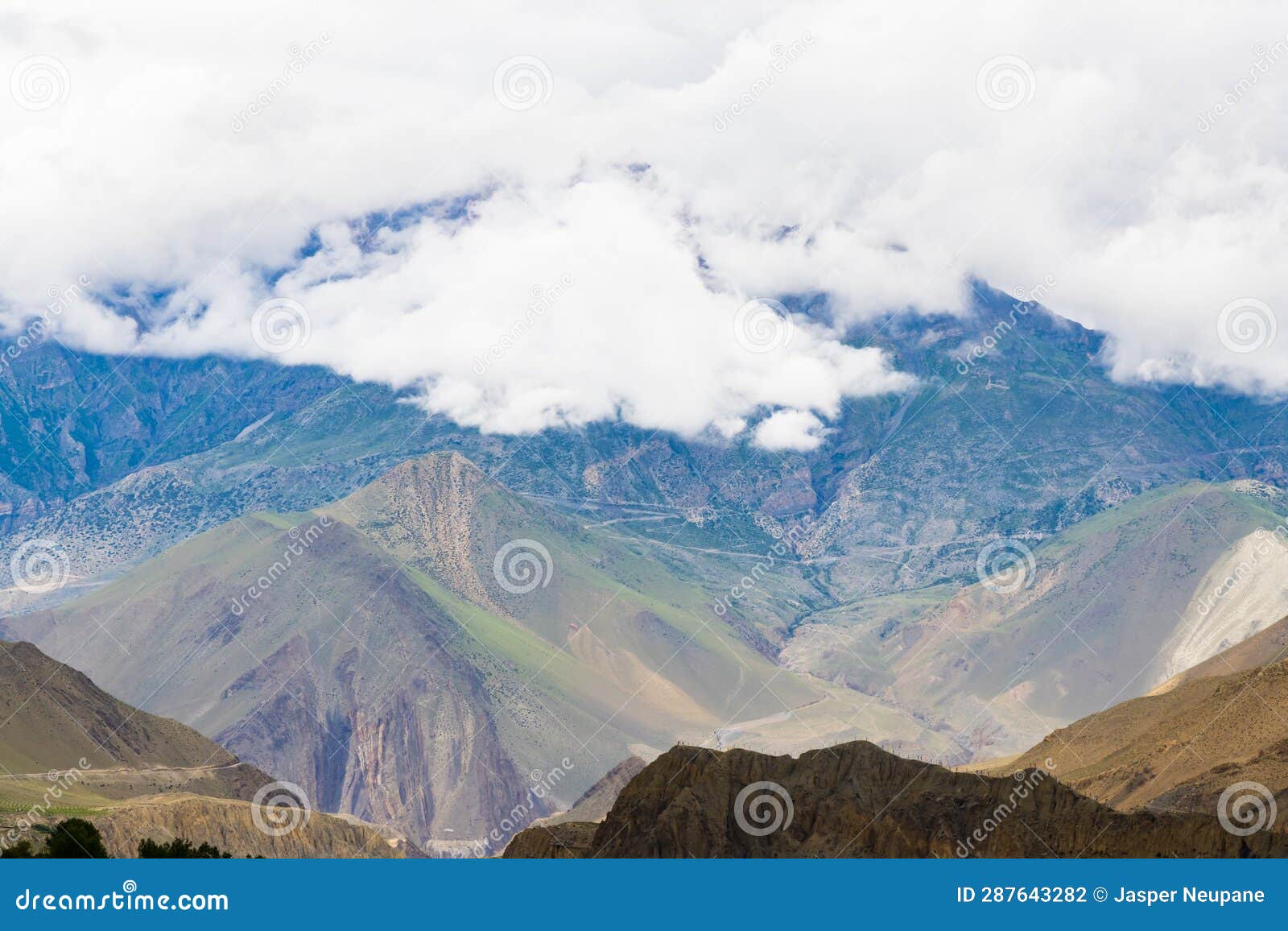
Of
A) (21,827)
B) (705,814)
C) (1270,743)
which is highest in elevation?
(1270,743)

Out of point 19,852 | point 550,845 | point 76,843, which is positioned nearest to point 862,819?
point 550,845

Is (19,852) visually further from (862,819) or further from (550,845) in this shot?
(862,819)

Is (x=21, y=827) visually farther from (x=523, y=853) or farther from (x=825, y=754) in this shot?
(x=825, y=754)

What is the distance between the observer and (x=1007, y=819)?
506 feet

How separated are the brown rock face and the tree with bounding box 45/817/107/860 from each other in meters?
39.7

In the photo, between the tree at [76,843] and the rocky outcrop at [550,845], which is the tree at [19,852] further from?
the rocky outcrop at [550,845]

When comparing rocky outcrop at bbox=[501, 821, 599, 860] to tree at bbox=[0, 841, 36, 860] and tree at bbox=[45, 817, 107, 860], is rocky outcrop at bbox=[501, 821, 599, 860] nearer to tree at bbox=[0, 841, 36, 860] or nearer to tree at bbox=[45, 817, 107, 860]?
tree at bbox=[45, 817, 107, 860]

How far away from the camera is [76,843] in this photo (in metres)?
123

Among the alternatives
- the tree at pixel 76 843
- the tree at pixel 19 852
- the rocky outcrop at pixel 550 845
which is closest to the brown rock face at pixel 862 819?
the rocky outcrop at pixel 550 845

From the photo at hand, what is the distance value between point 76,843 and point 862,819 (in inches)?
2585

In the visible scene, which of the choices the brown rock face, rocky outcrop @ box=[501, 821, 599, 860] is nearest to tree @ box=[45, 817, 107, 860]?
rocky outcrop @ box=[501, 821, 599, 860]

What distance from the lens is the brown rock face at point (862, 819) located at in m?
152
